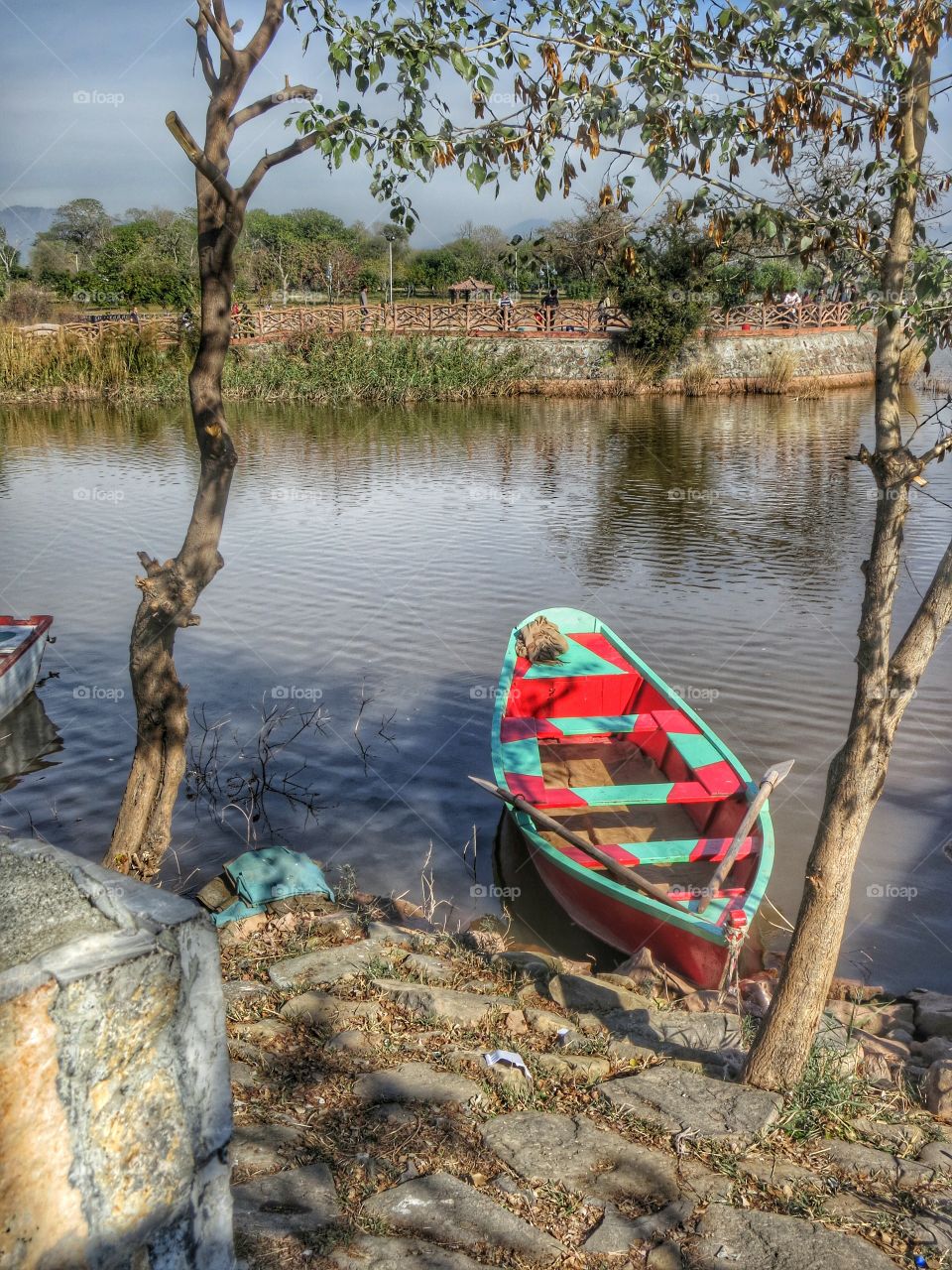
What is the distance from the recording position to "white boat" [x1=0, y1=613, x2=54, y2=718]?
30.6 ft

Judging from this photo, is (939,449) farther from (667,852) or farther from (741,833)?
(667,852)

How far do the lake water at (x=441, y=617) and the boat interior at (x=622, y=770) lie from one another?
67 cm

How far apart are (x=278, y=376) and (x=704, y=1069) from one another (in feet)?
104

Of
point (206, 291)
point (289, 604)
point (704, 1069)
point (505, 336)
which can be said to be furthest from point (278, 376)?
point (704, 1069)

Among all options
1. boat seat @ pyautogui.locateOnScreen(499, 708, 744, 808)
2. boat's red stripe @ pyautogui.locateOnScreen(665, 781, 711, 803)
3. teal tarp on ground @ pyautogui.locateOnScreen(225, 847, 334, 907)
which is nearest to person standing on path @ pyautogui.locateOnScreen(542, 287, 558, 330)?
boat seat @ pyautogui.locateOnScreen(499, 708, 744, 808)

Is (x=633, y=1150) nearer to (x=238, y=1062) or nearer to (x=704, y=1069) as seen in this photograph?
(x=704, y=1069)

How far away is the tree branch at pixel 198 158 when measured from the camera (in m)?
4.85

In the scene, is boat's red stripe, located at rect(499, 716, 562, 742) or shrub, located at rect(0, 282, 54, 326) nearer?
boat's red stripe, located at rect(499, 716, 562, 742)

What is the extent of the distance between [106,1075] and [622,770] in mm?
7073

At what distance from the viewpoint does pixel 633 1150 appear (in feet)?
11.0

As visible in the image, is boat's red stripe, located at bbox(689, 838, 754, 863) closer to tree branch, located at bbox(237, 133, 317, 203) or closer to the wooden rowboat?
the wooden rowboat

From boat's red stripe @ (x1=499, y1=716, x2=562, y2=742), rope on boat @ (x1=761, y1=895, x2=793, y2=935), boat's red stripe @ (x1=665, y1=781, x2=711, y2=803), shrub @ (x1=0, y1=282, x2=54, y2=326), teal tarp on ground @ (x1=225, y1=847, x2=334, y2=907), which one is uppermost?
shrub @ (x1=0, y1=282, x2=54, y2=326)

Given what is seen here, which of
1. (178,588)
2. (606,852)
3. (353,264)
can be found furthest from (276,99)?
(353,264)

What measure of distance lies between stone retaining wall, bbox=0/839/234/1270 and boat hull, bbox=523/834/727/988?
441 centimetres
